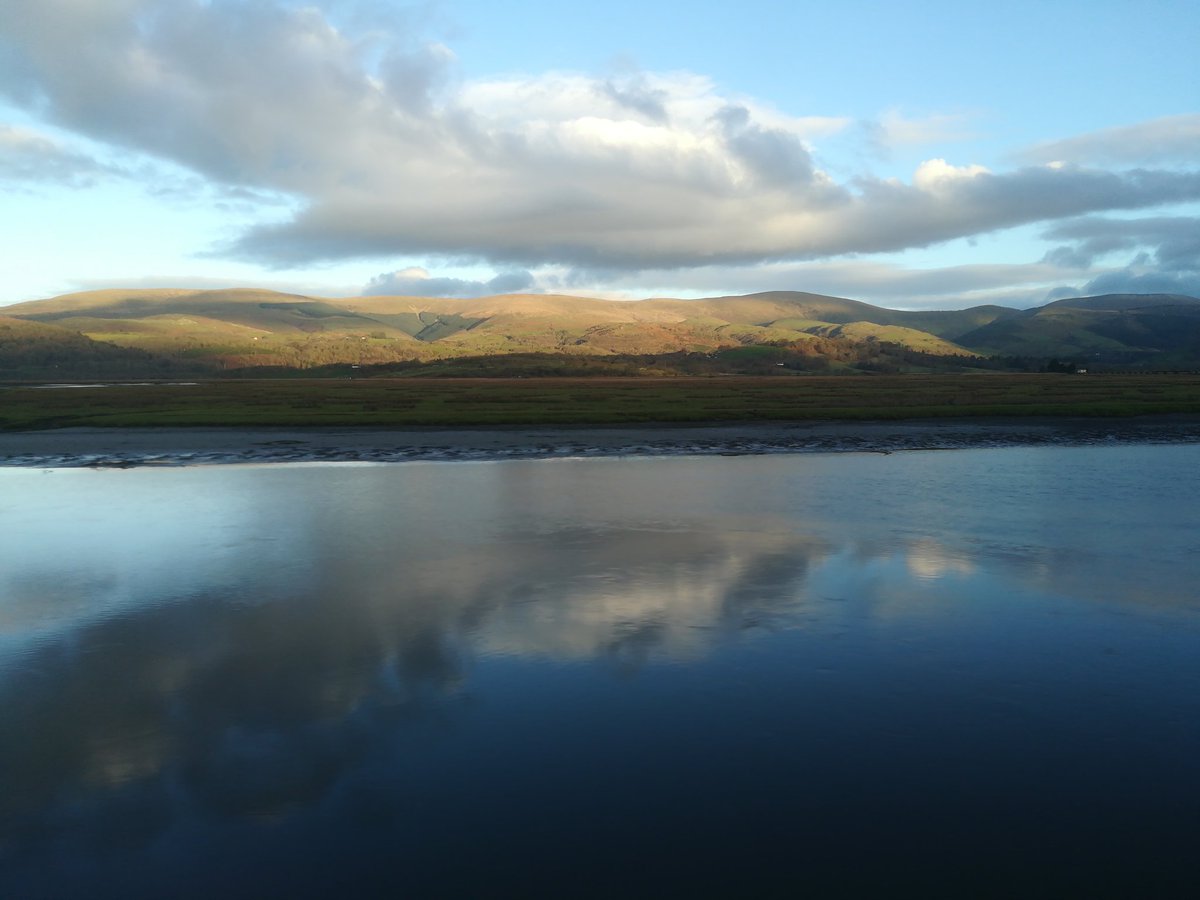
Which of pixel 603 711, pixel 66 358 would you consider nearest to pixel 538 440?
pixel 603 711

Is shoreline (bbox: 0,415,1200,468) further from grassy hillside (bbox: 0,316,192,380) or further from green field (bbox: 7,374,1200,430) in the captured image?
grassy hillside (bbox: 0,316,192,380)

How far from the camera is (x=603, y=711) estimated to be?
31.8 feet

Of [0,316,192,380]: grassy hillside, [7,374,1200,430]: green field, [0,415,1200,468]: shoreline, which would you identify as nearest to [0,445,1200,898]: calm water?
[0,415,1200,468]: shoreline

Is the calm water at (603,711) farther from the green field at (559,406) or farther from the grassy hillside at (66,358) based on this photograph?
the grassy hillside at (66,358)

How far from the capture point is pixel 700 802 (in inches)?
307

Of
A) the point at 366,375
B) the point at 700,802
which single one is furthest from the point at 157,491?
the point at 366,375

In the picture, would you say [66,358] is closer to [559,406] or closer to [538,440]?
[559,406]

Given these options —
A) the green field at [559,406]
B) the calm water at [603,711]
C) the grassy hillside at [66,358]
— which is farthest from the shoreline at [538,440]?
the grassy hillside at [66,358]

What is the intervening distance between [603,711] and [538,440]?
30826 mm

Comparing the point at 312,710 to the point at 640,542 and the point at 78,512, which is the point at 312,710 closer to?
the point at 640,542

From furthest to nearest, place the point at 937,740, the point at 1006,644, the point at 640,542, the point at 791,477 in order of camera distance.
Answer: the point at 791,477, the point at 640,542, the point at 1006,644, the point at 937,740

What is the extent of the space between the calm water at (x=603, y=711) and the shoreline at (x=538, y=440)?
1644 centimetres

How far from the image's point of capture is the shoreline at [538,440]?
3547cm

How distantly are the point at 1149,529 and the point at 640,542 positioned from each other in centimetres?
1124
